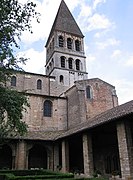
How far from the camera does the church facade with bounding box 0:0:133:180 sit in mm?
15594

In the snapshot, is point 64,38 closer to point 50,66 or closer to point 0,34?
point 50,66

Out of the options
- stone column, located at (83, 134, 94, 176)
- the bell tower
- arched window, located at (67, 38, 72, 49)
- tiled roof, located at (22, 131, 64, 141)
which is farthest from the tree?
arched window, located at (67, 38, 72, 49)

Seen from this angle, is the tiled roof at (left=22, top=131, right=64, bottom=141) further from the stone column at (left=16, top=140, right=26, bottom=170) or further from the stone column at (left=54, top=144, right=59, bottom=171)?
the stone column at (left=54, top=144, right=59, bottom=171)

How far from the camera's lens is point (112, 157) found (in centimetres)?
1831

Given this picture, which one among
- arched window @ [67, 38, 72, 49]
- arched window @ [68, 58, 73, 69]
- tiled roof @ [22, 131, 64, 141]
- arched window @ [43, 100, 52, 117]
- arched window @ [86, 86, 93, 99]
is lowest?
tiled roof @ [22, 131, 64, 141]

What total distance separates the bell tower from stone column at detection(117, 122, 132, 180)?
23.4 metres

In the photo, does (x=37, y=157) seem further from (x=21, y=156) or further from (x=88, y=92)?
(x=88, y=92)

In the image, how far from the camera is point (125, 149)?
12812 mm

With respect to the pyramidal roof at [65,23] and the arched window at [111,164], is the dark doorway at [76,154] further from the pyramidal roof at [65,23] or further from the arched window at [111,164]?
the pyramidal roof at [65,23]

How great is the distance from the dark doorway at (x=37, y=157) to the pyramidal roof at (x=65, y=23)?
24.2m

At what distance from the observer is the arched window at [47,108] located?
28130 millimetres

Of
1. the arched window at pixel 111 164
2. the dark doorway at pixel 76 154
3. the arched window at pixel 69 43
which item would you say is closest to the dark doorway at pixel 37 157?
the dark doorway at pixel 76 154

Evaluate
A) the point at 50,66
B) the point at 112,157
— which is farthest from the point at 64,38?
the point at 112,157

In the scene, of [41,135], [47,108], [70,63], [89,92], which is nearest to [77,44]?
[70,63]
